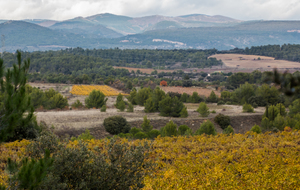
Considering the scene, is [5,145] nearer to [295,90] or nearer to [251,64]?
[295,90]

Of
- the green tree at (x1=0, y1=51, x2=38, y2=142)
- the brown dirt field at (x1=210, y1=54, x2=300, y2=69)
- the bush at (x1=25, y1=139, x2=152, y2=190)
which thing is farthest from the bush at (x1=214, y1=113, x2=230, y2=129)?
the brown dirt field at (x1=210, y1=54, x2=300, y2=69)

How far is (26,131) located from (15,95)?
20.6 ft

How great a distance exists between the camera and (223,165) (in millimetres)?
5875

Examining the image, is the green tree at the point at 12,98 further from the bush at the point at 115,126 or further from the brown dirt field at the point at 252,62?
the brown dirt field at the point at 252,62

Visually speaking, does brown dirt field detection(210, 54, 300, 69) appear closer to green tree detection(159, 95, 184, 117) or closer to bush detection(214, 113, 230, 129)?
green tree detection(159, 95, 184, 117)

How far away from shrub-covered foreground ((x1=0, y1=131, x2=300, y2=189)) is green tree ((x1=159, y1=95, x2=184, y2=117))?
49.7 ft

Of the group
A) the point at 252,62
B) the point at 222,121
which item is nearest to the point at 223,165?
the point at 222,121

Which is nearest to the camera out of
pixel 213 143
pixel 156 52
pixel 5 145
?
pixel 5 145

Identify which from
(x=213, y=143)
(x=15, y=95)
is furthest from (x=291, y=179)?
(x=15, y=95)

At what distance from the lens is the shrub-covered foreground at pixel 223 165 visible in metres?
4.58

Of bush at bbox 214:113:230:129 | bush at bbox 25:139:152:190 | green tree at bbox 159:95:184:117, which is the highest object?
bush at bbox 25:139:152:190

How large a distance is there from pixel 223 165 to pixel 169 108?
59.6 feet

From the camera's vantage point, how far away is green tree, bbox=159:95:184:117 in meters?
24.1

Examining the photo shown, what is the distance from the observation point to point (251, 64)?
333ft
